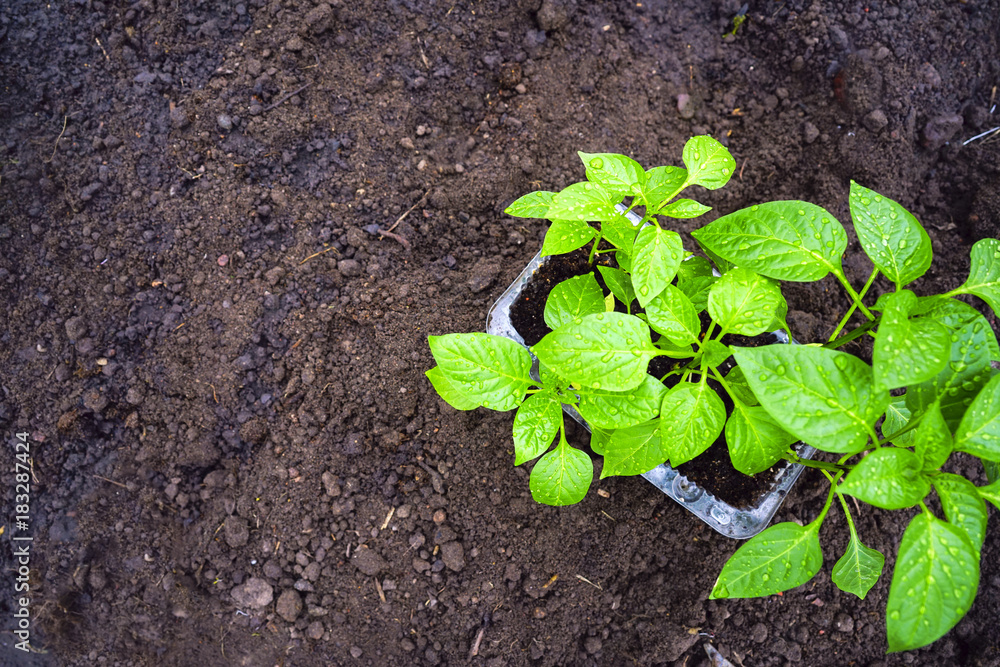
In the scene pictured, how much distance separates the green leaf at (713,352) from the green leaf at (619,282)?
335mm

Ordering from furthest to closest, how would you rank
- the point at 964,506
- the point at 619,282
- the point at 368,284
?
the point at 368,284 → the point at 619,282 → the point at 964,506

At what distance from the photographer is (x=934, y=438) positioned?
46.6 inches

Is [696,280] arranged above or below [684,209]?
below

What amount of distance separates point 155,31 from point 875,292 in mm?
3148

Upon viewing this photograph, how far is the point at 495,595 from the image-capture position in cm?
215

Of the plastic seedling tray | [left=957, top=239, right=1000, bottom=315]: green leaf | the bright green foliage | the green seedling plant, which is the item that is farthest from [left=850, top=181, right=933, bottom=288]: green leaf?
the plastic seedling tray

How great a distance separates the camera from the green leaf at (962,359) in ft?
4.27

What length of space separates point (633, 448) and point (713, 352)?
0.32 m

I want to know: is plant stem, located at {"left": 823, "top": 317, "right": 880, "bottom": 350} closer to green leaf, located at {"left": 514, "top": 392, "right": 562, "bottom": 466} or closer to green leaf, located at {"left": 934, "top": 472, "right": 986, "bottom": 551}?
green leaf, located at {"left": 934, "top": 472, "right": 986, "bottom": 551}

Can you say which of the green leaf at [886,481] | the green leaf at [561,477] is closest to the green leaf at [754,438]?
the green leaf at [886,481]

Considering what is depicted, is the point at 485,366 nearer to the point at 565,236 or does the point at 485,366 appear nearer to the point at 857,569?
the point at 565,236

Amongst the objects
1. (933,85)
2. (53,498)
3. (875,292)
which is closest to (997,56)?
(933,85)

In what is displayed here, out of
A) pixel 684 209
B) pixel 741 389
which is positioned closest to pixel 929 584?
pixel 741 389

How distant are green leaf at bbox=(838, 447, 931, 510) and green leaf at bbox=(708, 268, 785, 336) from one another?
0.35m
